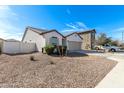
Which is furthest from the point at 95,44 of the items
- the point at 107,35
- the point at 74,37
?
the point at 74,37

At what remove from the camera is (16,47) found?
55.0 feet

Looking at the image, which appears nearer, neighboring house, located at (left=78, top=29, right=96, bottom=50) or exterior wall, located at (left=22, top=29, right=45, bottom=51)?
exterior wall, located at (left=22, top=29, right=45, bottom=51)

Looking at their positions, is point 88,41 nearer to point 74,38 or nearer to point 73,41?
point 74,38

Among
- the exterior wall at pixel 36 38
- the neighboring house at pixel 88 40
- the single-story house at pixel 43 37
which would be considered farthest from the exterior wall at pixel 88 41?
the exterior wall at pixel 36 38

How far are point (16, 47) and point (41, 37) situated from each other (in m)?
3.83

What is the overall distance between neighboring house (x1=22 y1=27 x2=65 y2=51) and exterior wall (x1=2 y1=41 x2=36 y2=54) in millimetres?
1177

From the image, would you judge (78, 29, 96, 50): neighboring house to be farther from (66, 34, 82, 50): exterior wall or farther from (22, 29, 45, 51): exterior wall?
(22, 29, 45, 51): exterior wall

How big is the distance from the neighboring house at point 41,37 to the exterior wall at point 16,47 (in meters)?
1.18

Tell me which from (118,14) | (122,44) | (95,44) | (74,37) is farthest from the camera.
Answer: (122,44)

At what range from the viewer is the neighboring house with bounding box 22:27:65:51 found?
63.0 feet

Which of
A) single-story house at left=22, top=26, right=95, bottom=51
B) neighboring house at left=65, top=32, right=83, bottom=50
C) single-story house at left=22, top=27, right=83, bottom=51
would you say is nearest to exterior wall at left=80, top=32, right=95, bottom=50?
neighboring house at left=65, top=32, right=83, bottom=50
